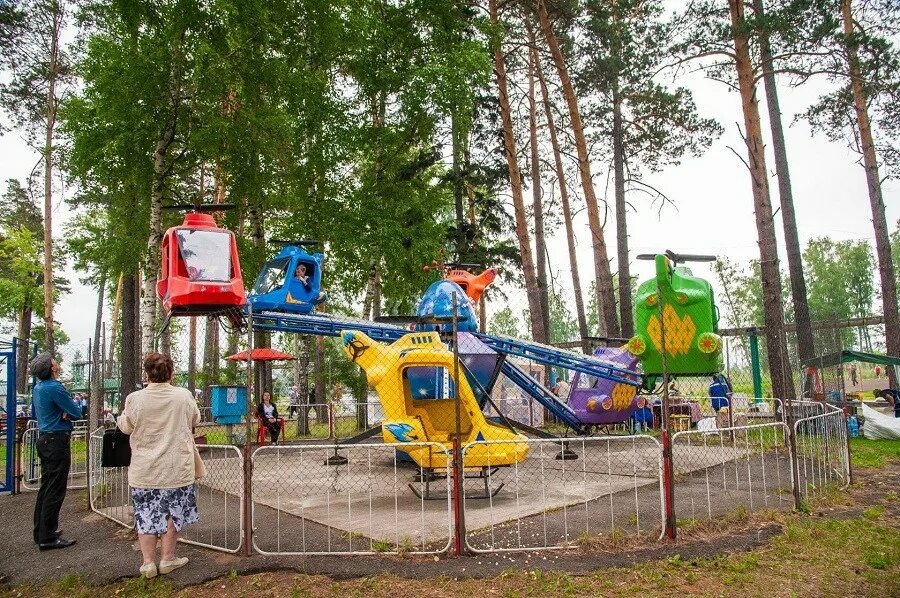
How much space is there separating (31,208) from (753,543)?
34700 millimetres

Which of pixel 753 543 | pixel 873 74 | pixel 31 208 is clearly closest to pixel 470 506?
pixel 753 543

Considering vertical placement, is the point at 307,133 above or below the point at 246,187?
above

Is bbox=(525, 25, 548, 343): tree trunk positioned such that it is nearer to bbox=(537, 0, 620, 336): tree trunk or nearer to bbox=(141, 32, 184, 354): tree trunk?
bbox=(537, 0, 620, 336): tree trunk

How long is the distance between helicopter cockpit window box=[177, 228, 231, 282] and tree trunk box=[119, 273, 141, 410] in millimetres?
3105

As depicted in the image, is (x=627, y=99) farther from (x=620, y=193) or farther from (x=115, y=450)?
(x=115, y=450)

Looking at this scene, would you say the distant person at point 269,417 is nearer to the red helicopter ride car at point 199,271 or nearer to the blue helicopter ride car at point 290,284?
the blue helicopter ride car at point 290,284

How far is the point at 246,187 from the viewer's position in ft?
41.1

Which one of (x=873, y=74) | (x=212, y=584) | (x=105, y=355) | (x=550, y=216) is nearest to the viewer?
(x=212, y=584)

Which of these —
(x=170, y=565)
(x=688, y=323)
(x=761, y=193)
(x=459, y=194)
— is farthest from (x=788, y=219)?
(x=170, y=565)

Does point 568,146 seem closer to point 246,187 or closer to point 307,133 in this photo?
point 307,133

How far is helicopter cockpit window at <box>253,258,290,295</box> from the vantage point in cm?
1145

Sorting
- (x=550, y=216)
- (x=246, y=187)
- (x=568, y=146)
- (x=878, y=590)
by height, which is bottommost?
(x=878, y=590)

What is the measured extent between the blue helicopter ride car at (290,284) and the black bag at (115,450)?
A: 5350mm

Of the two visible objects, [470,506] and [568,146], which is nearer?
[470,506]
